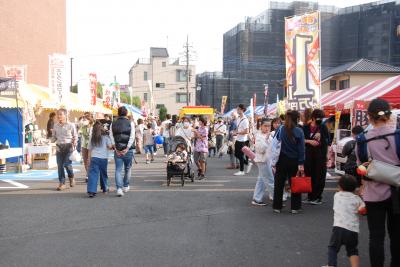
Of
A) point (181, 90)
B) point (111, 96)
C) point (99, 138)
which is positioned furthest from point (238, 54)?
point (99, 138)

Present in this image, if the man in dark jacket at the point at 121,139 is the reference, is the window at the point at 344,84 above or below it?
above

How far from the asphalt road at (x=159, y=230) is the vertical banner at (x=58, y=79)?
582 cm

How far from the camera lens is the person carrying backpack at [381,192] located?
3.86 meters

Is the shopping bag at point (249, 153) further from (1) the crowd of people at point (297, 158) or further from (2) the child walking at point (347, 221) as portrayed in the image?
(2) the child walking at point (347, 221)

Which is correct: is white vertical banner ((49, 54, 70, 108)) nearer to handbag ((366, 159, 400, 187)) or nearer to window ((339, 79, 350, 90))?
handbag ((366, 159, 400, 187))

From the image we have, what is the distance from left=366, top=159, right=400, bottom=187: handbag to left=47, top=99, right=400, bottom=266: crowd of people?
9 centimetres

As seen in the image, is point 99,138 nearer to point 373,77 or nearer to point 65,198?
point 65,198

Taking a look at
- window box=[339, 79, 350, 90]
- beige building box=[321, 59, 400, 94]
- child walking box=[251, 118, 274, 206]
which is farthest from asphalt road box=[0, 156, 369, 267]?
window box=[339, 79, 350, 90]

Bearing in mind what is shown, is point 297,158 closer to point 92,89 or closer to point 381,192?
point 381,192

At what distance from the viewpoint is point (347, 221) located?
4.23 m

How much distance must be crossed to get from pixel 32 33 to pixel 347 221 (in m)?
30.5

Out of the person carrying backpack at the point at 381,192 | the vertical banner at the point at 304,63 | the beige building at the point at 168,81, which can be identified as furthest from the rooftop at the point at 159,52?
the person carrying backpack at the point at 381,192

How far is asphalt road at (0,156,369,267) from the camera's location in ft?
16.0

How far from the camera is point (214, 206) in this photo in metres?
7.81
